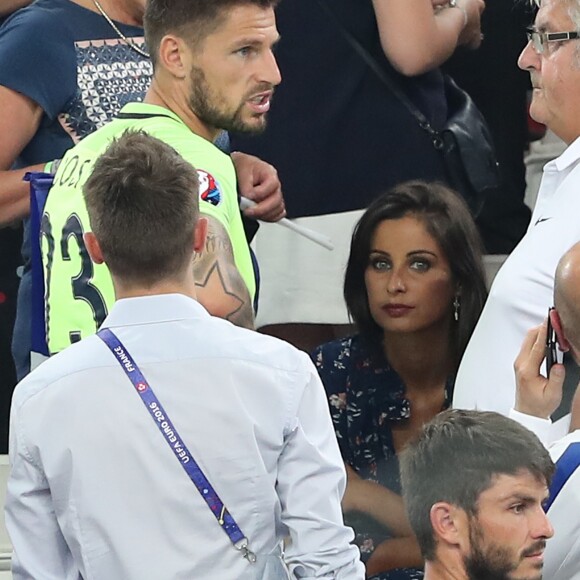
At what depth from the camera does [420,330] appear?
13.3ft

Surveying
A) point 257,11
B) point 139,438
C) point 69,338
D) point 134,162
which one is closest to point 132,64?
point 257,11

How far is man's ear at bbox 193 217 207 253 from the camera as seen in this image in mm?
2527

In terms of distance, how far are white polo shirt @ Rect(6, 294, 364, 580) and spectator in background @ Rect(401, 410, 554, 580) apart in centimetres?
14

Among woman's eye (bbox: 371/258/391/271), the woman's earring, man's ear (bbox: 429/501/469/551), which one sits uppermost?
man's ear (bbox: 429/501/469/551)

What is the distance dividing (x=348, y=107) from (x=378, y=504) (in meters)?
1.06

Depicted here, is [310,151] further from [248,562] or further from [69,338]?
[248,562]

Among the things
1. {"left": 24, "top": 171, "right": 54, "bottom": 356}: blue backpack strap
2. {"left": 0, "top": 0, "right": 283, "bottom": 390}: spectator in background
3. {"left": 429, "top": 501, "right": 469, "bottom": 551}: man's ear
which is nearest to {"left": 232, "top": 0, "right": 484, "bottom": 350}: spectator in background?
{"left": 0, "top": 0, "right": 283, "bottom": 390}: spectator in background

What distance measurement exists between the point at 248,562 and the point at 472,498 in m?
0.38

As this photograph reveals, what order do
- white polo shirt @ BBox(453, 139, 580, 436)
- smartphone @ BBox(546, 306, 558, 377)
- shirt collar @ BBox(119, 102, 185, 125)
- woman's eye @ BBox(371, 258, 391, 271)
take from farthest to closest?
woman's eye @ BBox(371, 258, 391, 271)
white polo shirt @ BBox(453, 139, 580, 436)
shirt collar @ BBox(119, 102, 185, 125)
smartphone @ BBox(546, 306, 558, 377)

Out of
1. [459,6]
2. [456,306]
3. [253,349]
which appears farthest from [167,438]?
[459,6]

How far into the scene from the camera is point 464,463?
2.52 m

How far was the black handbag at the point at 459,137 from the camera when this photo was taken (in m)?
4.07

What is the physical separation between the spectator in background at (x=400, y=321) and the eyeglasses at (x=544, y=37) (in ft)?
2.22

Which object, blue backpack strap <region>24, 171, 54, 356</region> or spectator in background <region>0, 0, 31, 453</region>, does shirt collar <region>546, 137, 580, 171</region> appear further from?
spectator in background <region>0, 0, 31, 453</region>
